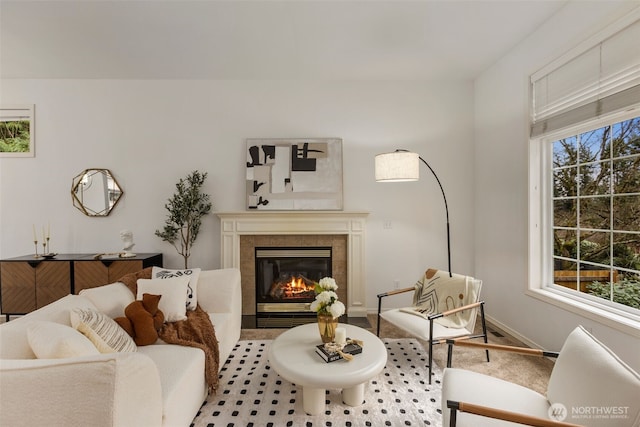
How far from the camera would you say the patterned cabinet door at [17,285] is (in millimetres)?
3254

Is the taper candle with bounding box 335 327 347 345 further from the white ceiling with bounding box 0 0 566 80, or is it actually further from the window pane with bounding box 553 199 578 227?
the white ceiling with bounding box 0 0 566 80

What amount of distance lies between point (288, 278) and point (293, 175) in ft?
4.45

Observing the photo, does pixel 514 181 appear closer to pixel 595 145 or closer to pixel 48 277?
pixel 595 145

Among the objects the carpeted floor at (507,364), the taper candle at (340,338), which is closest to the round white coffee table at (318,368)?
the taper candle at (340,338)

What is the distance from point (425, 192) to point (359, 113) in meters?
1.35

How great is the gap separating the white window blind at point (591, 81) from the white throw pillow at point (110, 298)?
153 inches

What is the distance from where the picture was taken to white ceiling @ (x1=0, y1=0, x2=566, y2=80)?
7.93ft

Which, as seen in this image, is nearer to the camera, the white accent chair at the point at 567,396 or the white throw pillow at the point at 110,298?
the white accent chair at the point at 567,396

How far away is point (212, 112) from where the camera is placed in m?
3.72

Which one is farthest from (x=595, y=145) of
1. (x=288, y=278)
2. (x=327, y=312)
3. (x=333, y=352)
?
(x=288, y=278)

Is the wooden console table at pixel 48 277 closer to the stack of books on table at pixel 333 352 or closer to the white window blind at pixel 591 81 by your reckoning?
the stack of books on table at pixel 333 352

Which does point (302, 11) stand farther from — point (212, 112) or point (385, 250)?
point (385, 250)

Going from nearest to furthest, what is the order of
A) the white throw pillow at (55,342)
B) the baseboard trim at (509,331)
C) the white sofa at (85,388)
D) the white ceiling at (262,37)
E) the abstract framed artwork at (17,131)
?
1. the white sofa at (85,388)
2. the white throw pillow at (55,342)
3. the white ceiling at (262,37)
4. the baseboard trim at (509,331)
5. the abstract framed artwork at (17,131)

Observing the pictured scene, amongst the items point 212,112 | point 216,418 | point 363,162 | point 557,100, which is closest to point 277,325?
point 216,418
